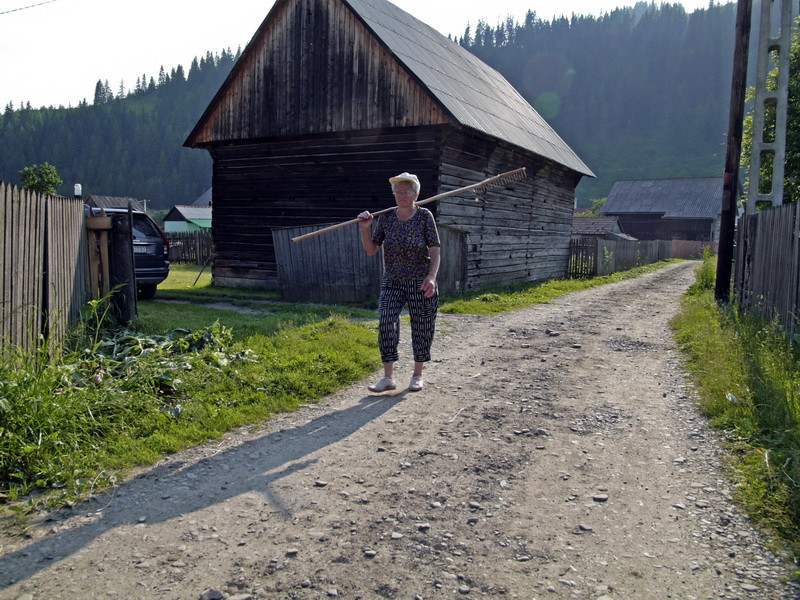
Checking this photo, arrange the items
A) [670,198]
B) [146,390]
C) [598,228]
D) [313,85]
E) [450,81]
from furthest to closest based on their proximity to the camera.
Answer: [670,198] → [598,228] → [450,81] → [313,85] → [146,390]

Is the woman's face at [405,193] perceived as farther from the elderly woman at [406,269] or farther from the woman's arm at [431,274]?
the woman's arm at [431,274]

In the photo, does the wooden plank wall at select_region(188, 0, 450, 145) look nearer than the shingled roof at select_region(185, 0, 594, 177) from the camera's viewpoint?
Yes

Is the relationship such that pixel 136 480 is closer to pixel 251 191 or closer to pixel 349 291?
pixel 349 291

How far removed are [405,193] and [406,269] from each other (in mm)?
637

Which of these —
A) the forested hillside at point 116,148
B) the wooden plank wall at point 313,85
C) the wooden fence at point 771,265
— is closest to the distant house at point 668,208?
the wooden plank wall at point 313,85

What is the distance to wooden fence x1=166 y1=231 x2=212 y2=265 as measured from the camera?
27781 millimetres

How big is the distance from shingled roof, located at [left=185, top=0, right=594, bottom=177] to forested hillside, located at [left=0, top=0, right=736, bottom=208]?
81.1 m

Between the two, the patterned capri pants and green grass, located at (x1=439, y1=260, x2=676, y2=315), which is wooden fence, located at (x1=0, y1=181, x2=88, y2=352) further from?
green grass, located at (x1=439, y1=260, x2=676, y2=315)

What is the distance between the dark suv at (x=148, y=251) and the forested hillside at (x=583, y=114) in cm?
9203

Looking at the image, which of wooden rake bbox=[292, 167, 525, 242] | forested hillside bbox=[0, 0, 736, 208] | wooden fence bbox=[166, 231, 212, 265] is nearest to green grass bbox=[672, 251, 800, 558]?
wooden rake bbox=[292, 167, 525, 242]

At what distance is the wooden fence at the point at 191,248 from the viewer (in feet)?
91.1

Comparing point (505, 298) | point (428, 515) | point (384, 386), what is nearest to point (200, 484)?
point (428, 515)

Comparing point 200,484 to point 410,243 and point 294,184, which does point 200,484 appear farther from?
point 294,184

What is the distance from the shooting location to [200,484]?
341 cm
